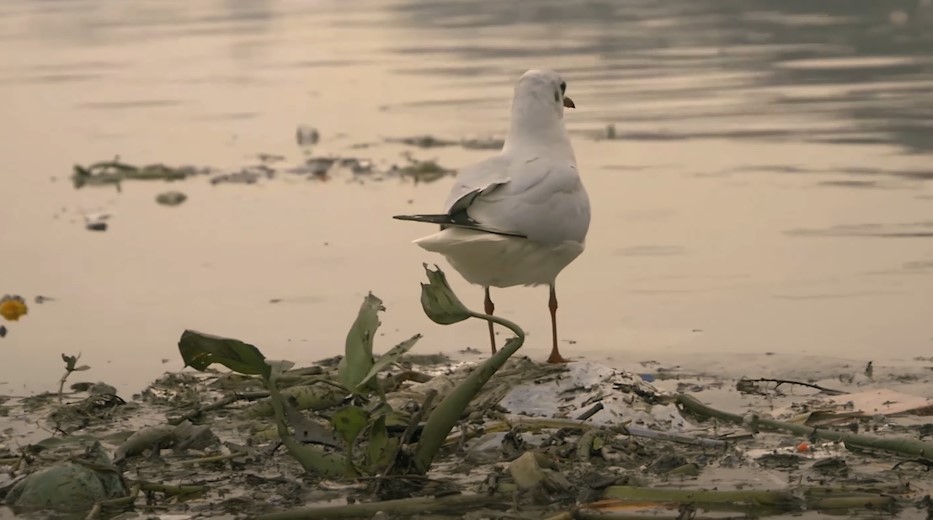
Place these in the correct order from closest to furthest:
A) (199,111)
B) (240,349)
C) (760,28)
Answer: (240,349)
(199,111)
(760,28)

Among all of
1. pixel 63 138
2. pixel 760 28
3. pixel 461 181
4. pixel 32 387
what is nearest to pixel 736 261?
pixel 461 181

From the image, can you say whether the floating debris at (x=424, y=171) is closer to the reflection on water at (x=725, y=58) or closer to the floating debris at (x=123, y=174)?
the floating debris at (x=123, y=174)

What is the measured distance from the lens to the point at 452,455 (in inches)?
203

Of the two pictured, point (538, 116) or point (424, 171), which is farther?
point (424, 171)

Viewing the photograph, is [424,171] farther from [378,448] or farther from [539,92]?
[378,448]

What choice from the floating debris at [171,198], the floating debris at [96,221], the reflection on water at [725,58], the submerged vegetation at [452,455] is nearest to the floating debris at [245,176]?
the floating debris at [171,198]

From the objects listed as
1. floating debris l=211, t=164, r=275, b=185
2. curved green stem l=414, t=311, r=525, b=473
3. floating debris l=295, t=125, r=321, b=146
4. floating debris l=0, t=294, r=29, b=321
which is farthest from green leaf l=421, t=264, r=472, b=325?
floating debris l=295, t=125, r=321, b=146

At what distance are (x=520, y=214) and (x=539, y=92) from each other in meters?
0.97

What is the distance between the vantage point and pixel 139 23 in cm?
2236

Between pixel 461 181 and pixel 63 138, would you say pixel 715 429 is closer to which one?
pixel 461 181

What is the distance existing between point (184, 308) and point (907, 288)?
10.9ft

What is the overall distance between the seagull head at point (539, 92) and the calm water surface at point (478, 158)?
3.13 feet

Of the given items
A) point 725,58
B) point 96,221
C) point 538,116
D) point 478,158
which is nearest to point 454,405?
point 538,116

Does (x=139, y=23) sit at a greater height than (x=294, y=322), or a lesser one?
greater
